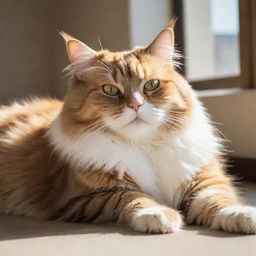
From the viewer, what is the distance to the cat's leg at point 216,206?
1354 millimetres

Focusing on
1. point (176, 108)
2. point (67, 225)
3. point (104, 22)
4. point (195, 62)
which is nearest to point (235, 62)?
point (195, 62)

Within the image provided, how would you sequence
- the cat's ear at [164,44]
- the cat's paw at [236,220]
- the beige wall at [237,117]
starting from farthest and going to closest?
1. the beige wall at [237,117]
2. the cat's ear at [164,44]
3. the cat's paw at [236,220]

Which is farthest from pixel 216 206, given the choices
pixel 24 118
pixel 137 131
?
pixel 24 118

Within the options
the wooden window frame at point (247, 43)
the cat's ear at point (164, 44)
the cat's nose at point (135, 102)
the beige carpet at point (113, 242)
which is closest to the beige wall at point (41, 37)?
the wooden window frame at point (247, 43)

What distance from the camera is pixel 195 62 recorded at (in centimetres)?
340

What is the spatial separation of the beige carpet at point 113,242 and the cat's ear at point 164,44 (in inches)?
27.9

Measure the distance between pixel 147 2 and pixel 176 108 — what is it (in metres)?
1.60

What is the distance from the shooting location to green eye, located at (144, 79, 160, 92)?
1.62m

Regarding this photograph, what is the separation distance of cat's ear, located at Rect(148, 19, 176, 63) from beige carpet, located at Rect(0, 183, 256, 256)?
0.71 m

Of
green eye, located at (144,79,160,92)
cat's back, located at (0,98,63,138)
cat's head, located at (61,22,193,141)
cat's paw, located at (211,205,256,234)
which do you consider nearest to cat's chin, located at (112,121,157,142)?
cat's head, located at (61,22,193,141)

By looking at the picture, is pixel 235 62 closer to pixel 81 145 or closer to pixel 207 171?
pixel 207 171

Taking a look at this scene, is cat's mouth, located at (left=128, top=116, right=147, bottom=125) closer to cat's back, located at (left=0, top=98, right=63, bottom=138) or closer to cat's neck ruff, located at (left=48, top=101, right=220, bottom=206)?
cat's neck ruff, located at (left=48, top=101, right=220, bottom=206)

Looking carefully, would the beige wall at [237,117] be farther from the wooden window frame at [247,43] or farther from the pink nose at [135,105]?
the pink nose at [135,105]

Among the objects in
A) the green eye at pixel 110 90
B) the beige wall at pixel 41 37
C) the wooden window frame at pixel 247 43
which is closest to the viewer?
the green eye at pixel 110 90
